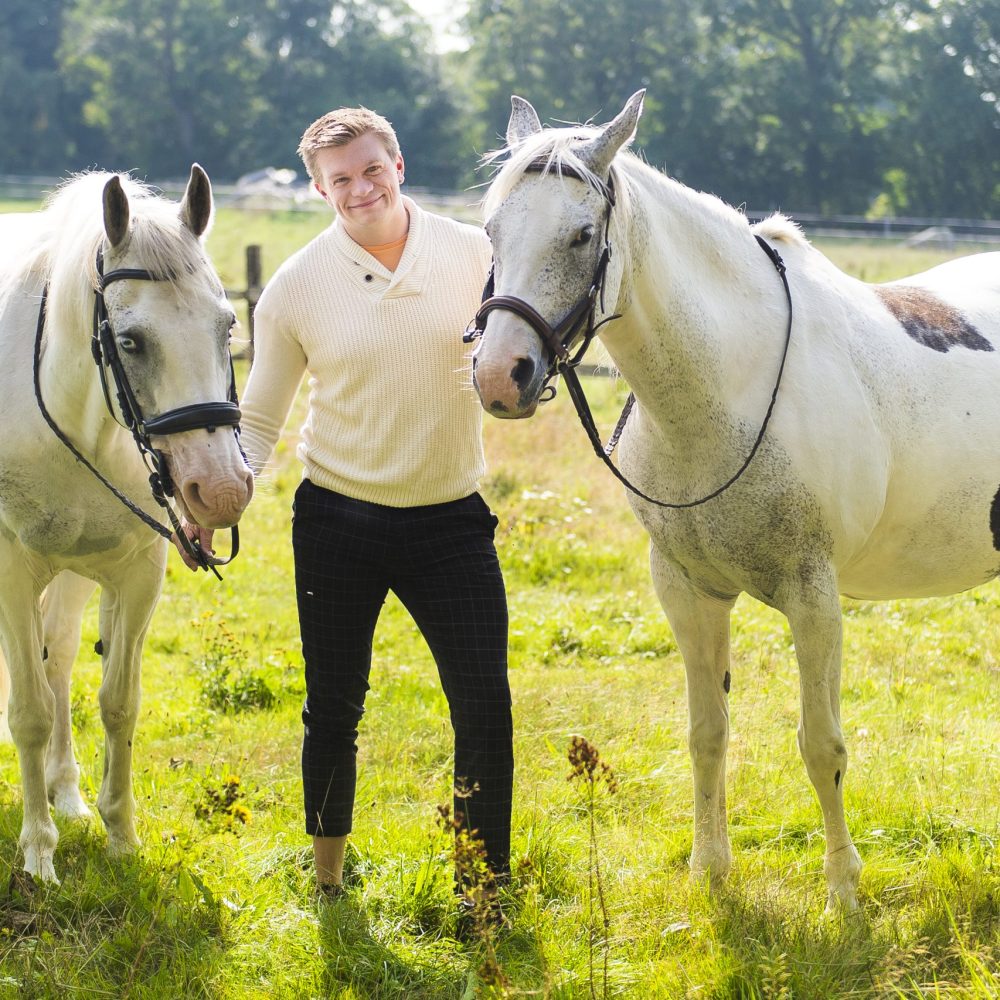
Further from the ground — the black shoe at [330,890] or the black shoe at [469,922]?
the black shoe at [469,922]

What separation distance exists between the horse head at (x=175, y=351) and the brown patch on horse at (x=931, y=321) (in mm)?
2059

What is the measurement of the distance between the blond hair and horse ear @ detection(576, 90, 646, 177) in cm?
60

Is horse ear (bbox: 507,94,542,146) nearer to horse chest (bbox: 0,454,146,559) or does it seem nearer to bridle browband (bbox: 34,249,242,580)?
bridle browband (bbox: 34,249,242,580)

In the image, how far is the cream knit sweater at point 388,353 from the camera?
3031 millimetres

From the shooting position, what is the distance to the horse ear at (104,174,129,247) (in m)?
2.76

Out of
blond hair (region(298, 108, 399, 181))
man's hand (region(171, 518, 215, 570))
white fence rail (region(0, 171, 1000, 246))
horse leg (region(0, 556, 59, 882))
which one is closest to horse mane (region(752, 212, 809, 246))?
blond hair (region(298, 108, 399, 181))

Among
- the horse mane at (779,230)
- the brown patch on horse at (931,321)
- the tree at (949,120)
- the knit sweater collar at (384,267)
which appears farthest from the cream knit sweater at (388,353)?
the tree at (949,120)

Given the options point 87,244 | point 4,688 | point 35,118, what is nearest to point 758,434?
point 87,244

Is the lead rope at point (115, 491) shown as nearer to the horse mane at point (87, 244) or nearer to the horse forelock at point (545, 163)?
the horse mane at point (87, 244)

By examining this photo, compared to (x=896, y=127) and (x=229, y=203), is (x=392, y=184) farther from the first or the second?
(x=896, y=127)

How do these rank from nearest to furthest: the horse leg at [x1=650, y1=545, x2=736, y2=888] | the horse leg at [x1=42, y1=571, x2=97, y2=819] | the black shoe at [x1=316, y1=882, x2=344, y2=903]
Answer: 1. the black shoe at [x1=316, y1=882, x2=344, y2=903]
2. the horse leg at [x1=650, y1=545, x2=736, y2=888]
3. the horse leg at [x1=42, y1=571, x2=97, y2=819]

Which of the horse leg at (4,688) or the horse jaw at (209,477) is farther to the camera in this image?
the horse leg at (4,688)

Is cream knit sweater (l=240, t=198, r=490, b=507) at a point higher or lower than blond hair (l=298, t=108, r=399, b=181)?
lower

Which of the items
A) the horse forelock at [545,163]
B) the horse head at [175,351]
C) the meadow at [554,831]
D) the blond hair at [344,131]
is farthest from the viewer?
the blond hair at [344,131]
